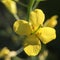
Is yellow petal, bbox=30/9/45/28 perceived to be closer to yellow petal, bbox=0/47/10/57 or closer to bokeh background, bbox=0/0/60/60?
yellow petal, bbox=0/47/10/57

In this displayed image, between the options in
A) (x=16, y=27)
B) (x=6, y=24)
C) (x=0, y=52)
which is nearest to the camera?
(x=16, y=27)

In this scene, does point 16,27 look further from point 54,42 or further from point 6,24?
point 6,24

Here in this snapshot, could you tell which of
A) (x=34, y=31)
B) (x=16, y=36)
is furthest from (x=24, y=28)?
(x=16, y=36)

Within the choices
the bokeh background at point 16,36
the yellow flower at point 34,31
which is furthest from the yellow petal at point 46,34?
the bokeh background at point 16,36

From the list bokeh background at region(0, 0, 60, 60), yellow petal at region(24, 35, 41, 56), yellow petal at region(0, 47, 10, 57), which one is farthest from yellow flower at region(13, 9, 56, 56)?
bokeh background at region(0, 0, 60, 60)

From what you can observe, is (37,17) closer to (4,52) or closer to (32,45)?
(32,45)

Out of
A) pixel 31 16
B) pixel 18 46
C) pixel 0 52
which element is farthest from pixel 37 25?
pixel 18 46

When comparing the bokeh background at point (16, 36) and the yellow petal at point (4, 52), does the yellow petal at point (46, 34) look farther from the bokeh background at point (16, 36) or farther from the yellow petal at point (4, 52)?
the bokeh background at point (16, 36)
